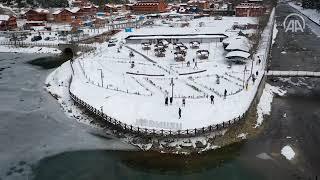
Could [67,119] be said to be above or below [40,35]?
below

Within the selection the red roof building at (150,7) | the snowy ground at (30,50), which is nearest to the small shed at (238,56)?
the snowy ground at (30,50)

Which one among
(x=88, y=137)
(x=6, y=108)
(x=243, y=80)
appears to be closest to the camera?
(x=88, y=137)

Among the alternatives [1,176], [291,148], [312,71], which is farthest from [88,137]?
[312,71]

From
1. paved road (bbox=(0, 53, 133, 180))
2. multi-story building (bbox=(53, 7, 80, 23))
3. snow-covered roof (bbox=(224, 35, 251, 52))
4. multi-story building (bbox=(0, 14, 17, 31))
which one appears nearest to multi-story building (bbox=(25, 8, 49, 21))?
multi-story building (bbox=(53, 7, 80, 23))

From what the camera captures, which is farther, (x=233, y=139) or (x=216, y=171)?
(x=233, y=139)

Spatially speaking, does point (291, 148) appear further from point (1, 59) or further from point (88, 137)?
point (1, 59)

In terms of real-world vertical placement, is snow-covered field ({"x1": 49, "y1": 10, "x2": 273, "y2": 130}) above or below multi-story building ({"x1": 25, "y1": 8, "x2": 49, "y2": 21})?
below

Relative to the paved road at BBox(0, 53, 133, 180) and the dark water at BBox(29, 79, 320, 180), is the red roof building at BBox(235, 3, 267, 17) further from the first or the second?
the dark water at BBox(29, 79, 320, 180)
